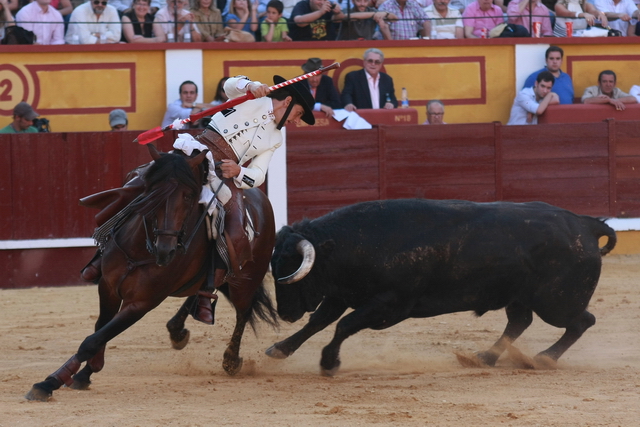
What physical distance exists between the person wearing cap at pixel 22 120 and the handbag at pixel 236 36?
226 centimetres

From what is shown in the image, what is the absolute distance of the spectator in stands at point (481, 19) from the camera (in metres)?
10.5

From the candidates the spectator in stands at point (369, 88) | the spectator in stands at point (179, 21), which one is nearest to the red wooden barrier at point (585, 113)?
the spectator in stands at point (369, 88)

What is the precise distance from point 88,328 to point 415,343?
2410 mm

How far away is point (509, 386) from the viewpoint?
4805mm

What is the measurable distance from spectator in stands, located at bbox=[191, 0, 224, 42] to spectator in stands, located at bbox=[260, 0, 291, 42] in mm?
481

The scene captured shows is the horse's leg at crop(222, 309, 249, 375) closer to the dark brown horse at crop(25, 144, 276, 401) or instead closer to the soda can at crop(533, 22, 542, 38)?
the dark brown horse at crop(25, 144, 276, 401)

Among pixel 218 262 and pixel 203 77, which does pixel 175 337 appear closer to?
pixel 218 262

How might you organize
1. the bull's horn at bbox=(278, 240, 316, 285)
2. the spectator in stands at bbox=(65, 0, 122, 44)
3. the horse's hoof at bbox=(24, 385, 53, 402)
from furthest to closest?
the spectator in stands at bbox=(65, 0, 122, 44) → the bull's horn at bbox=(278, 240, 316, 285) → the horse's hoof at bbox=(24, 385, 53, 402)

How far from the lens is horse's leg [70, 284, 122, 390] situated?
4.57 meters

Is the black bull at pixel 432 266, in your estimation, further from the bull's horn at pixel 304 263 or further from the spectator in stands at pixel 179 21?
the spectator in stands at pixel 179 21

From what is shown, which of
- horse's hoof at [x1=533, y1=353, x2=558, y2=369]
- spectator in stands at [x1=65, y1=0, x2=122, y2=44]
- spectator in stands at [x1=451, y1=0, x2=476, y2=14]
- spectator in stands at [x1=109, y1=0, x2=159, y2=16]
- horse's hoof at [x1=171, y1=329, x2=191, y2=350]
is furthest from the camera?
spectator in stands at [x1=451, y1=0, x2=476, y2=14]

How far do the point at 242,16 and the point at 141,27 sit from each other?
3.65ft

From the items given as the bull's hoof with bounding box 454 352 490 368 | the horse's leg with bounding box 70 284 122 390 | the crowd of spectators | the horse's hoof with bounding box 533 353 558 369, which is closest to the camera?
the crowd of spectators

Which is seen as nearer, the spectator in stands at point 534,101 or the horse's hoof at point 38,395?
the horse's hoof at point 38,395
